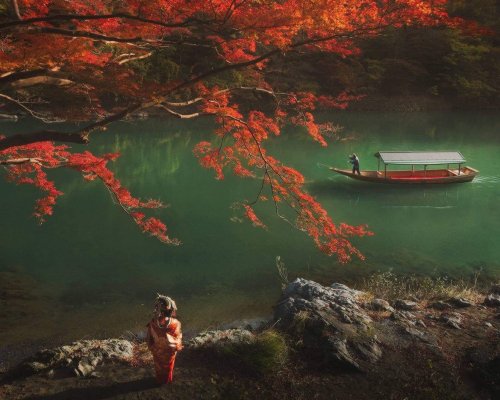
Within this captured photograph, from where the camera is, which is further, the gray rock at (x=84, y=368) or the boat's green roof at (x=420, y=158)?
the boat's green roof at (x=420, y=158)

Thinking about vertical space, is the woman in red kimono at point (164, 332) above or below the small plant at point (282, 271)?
above

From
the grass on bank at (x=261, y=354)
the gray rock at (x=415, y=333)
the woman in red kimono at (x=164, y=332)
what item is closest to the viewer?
the woman in red kimono at (x=164, y=332)

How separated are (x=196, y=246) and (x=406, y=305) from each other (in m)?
5.52

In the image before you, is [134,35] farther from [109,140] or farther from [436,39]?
[436,39]

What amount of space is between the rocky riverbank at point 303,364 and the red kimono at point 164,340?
353mm

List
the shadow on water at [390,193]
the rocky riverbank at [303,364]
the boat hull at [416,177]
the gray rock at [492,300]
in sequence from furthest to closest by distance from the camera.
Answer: the boat hull at [416,177], the shadow on water at [390,193], the gray rock at [492,300], the rocky riverbank at [303,364]

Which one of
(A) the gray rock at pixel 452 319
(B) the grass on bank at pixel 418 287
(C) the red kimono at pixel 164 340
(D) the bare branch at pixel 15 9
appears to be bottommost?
(B) the grass on bank at pixel 418 287

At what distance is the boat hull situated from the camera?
54.0ft

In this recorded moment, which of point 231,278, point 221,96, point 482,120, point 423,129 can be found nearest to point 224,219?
point 231,278

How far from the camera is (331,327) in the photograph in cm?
587

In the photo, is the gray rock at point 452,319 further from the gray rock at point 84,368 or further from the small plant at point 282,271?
the gray rock at point 84,368

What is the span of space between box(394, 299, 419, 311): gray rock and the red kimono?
14.1 feet

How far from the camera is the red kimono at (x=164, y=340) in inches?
181

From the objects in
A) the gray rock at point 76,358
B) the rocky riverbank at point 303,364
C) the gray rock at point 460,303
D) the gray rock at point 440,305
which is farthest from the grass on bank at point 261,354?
the gray rock at point 460,303
